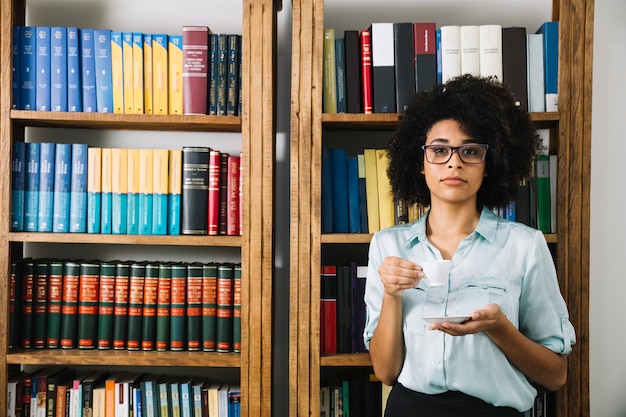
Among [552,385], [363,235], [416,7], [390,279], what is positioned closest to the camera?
[390,279]

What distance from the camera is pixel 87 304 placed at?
6.33 ft

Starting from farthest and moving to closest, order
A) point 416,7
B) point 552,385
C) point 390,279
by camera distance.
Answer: point 416,7 < point 552,385 < point 390,279

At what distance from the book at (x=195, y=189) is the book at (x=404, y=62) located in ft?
2.25

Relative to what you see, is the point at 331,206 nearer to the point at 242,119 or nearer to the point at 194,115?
the point at 242,119

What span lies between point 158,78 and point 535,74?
1.29 meters

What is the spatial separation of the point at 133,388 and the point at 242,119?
39.9 inches

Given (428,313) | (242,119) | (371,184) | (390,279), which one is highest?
(242,119)

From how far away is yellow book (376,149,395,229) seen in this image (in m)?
1.91

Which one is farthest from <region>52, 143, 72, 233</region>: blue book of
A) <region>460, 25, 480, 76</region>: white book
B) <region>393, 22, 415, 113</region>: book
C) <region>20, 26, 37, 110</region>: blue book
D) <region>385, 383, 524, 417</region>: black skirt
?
<region>460, 25, 480, 76</region>: white book

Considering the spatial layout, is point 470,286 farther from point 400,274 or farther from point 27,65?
point 27,65

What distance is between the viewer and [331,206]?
1.91 metres

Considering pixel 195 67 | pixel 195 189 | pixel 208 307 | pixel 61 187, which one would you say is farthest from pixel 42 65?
pixel 208 307

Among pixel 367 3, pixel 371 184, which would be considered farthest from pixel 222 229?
pixel 367 3

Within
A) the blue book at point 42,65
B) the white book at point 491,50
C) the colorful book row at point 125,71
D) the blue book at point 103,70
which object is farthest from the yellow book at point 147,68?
the white book at point 491,50
